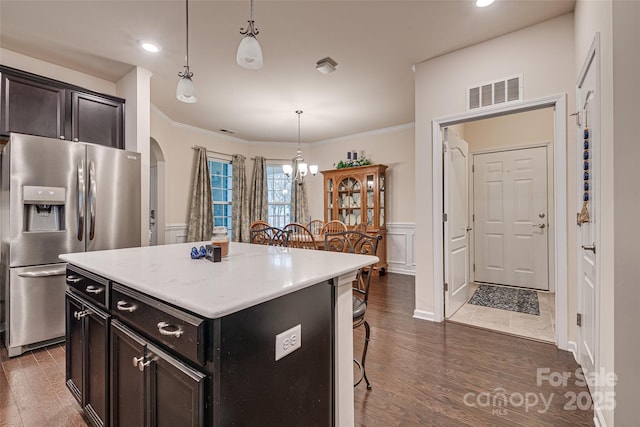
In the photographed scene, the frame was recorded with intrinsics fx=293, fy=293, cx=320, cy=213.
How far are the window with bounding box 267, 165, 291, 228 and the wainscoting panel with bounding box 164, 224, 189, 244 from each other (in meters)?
1.84

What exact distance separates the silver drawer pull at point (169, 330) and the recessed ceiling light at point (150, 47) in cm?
278

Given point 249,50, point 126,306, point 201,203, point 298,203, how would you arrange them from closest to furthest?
point 126,306 < point 249,50 < point 201,203 < point 298,203

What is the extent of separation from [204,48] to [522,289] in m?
5.14

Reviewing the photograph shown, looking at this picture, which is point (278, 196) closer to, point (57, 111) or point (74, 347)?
point (57, 111)

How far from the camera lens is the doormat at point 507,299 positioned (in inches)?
136

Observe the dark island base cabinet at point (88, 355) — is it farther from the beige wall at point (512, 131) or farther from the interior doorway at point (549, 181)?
the beige wall at point (512, 131)

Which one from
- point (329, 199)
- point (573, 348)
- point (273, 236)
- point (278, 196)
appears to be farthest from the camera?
point (278, 196)

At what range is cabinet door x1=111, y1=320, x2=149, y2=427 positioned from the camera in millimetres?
1105

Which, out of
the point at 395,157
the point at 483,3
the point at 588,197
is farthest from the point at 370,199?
the point at 588,197

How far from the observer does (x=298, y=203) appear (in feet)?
21.1

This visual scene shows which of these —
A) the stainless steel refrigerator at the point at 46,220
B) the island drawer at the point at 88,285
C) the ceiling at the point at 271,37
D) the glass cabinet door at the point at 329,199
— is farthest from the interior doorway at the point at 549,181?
the stainless steel refrigerator at the point at 46,220

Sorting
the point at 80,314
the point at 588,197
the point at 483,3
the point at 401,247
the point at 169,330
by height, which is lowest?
the point at 401,247

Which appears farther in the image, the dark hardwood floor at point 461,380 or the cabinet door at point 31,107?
the cabinet door at point 31,107

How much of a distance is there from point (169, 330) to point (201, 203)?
4.62 metres
